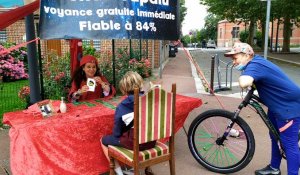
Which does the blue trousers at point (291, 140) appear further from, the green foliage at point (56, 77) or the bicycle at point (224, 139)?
the green foliage at point (56, 77)

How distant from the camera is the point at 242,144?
4.09 metres

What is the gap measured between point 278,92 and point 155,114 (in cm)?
134

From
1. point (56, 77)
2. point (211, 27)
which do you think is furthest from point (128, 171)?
point (211, 27)

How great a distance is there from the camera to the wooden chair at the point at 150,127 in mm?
3078

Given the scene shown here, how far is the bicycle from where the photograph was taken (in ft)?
12.7

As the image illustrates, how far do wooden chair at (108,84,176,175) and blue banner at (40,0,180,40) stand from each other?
773 millimetres

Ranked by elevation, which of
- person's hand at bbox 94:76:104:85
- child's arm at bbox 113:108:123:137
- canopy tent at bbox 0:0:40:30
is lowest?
child's arm at bbox 113:108:123:137

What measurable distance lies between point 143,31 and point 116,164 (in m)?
1.47

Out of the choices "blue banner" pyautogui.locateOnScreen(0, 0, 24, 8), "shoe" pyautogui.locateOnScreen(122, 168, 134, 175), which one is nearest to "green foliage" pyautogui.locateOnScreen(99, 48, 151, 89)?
"blue banner" pyautogui.locateOnScreen(0, 0, 24, 8)

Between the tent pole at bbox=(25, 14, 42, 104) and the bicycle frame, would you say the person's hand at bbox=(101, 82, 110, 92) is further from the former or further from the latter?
the bicycle frame

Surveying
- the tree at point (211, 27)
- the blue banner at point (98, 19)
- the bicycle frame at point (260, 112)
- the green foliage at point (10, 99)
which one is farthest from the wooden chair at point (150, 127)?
the tree at point (211, 27)

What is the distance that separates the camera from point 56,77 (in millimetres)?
7438

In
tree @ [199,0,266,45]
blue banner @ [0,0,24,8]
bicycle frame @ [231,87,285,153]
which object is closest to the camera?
bicycle frame @ [231,87,285,153]

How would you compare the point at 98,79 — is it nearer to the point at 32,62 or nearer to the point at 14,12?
the point at 32,62
